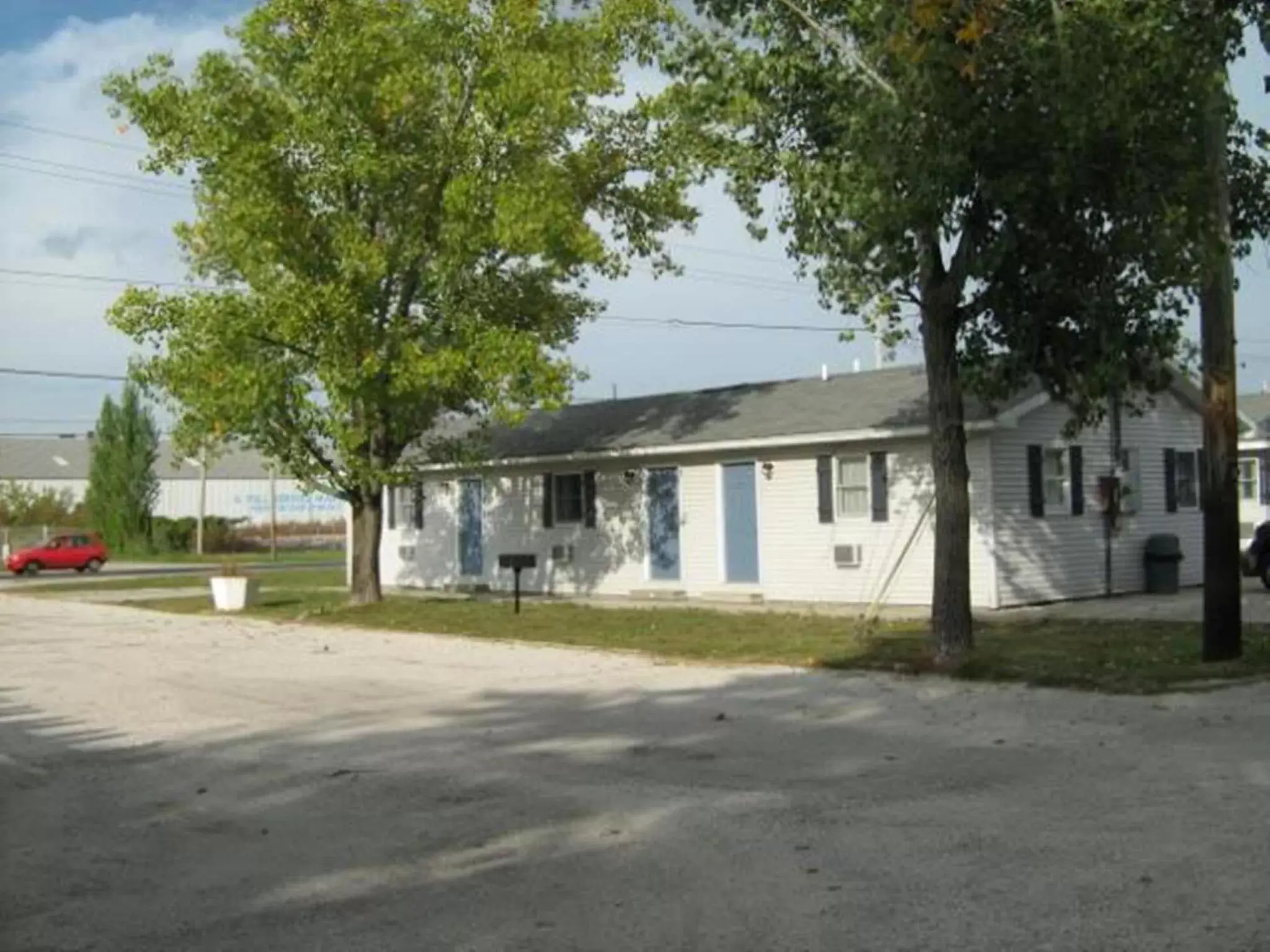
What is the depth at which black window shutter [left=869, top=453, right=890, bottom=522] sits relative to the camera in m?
22.4

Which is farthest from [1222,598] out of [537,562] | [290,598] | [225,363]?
[290,598]

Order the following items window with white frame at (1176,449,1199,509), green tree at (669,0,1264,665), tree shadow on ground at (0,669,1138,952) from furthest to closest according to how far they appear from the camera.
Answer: window with white frame at (1176,449,1199,509) < green tree at (669,0,1264,665) < tree shadow on ground at (0,669,1138,952)

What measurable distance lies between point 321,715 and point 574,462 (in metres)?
15.6

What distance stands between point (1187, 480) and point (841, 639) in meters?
11.2

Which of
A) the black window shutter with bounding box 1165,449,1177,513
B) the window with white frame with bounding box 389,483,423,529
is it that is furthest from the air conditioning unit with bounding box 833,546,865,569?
the window with white frame with bounding box 389,483,423,529

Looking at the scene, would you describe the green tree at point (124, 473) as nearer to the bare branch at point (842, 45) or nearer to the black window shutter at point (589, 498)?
the black window shutter at point (589, 498)

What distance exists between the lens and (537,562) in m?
28.7

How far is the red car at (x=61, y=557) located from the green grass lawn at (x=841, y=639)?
93.0 feet

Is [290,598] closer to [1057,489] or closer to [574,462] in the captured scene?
[574,462]

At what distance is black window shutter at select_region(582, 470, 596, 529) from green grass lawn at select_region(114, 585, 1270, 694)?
3041 millimetres

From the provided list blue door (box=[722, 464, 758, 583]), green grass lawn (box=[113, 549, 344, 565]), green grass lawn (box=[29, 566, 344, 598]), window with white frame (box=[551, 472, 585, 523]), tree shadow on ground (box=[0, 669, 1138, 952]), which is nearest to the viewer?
tree shadow on ground (box=[0, 669, 1138, 952])

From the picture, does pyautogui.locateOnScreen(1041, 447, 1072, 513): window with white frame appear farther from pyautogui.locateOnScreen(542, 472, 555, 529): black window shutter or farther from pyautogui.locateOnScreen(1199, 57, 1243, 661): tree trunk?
pyautogui.locateOnScreen(542, 472, 555, 529): black window shutter

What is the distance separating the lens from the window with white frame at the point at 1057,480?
2239 centimetres

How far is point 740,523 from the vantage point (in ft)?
81.2
